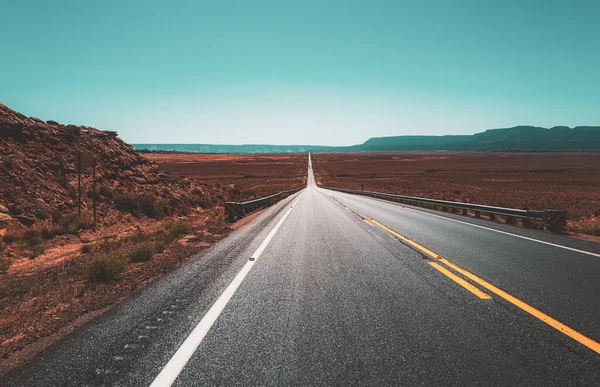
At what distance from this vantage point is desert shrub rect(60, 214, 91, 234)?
35.4 ft

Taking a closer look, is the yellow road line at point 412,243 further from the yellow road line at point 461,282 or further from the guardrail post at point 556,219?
the guardrail post at point 556,219

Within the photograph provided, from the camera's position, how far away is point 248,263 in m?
6.52

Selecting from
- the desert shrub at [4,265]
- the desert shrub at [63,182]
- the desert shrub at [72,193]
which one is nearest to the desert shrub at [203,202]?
Answer: the desert shrub at [72,193]

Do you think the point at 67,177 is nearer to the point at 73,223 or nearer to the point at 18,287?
the point at 73,223

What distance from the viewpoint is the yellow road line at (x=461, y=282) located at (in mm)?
4461

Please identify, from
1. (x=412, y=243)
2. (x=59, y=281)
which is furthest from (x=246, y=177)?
(x=59, y=281)

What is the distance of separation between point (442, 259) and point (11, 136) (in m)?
17.7

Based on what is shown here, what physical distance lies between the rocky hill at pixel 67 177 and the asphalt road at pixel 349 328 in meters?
9.15

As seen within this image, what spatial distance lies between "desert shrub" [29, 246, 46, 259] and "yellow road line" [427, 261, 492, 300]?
9.41 metres

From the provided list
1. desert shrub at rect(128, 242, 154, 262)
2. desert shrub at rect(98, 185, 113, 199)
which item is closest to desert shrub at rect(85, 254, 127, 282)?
desert shrub at rect(128, 242, 154, 262)

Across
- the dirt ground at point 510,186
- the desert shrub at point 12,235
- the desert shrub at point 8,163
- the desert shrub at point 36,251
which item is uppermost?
the desert shrub at point 8,163

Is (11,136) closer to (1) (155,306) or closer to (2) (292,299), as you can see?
(1) (155,306)

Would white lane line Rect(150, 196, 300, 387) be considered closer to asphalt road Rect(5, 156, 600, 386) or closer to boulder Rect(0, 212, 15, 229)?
asphalt road Rect(5, 156, 600, 386)

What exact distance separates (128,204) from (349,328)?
563 inches
